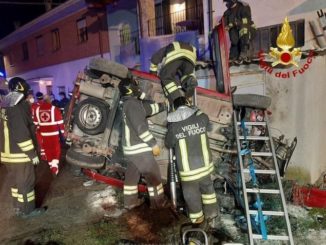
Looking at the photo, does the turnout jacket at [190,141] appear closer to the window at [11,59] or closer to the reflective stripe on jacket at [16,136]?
the reflective stripe on jacket at [16,136]

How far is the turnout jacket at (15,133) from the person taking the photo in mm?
4723

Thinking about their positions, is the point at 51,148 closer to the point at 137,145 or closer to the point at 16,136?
the point at 16,136

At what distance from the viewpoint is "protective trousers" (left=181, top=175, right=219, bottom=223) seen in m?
4.27

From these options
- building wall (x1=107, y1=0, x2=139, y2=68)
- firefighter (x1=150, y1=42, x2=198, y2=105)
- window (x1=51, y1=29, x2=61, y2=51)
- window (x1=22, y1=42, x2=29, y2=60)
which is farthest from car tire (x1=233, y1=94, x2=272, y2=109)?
window (x1=22, y1=42, x2=29, y2=60)

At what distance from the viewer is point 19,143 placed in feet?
15.5

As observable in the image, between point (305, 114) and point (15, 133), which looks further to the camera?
point (305, 114)

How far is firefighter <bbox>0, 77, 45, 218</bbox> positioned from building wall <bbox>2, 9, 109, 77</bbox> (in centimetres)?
1120

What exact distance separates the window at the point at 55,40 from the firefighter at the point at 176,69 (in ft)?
51.9

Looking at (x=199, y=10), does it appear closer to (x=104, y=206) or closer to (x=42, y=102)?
(x=42, y=102)

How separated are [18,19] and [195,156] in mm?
28754

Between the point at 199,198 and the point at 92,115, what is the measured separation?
208cm

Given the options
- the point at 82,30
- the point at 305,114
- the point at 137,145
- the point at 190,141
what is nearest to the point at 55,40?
the point at 82,30

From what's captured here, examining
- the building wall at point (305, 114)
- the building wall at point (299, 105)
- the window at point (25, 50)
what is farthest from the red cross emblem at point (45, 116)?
the window at point (25, 50)

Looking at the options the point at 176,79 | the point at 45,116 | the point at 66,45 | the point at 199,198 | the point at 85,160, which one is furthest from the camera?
the point at 66,45
